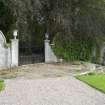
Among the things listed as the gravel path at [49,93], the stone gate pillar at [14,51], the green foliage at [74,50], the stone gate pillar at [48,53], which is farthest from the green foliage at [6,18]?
the gravel path at [49,93]

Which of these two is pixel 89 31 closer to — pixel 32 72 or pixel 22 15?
pixel 22 15

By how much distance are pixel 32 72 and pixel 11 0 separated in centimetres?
510

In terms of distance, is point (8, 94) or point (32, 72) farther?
point (32, 72)

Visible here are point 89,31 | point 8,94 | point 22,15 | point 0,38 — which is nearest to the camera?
point 8,94

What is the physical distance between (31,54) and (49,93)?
1010cm

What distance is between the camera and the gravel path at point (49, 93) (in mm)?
9195

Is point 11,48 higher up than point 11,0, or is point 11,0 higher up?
point 11,0

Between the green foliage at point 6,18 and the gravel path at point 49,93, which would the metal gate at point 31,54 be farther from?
the gravel path at point 49,93

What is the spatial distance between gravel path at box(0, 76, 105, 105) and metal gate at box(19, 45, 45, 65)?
633 cm

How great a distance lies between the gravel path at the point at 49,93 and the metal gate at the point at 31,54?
633 centimetres

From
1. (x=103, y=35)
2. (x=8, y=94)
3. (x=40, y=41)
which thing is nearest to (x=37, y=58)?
(x=40, y=41)

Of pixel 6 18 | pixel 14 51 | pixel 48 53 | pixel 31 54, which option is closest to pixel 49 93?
pixel 14 51

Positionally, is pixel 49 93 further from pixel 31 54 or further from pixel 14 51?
pixel 31 54

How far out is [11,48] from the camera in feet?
61.3
